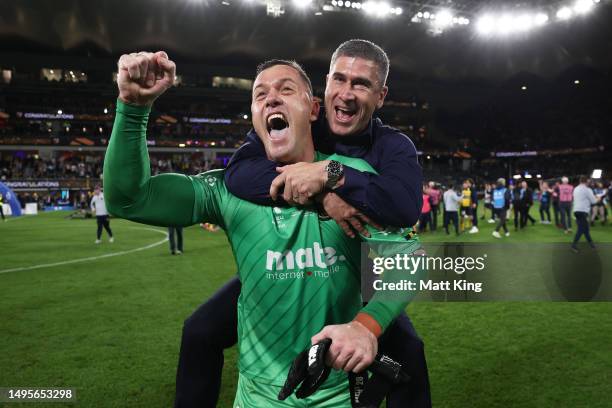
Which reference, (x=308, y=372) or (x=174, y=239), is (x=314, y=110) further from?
(x=174, y=239)

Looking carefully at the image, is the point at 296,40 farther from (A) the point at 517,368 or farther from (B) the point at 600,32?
(A) the point at 517,368

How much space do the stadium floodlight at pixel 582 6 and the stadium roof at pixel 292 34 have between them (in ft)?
3.74

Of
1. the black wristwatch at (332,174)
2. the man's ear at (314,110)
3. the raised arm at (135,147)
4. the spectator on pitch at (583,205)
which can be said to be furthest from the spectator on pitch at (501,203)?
the raised arm at (135,147)

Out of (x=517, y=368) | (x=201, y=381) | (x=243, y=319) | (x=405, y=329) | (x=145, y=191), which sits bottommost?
(x=517, y=368)

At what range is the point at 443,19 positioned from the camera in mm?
30812

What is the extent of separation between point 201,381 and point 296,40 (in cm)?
4344

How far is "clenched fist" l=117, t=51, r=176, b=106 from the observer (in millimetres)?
1533

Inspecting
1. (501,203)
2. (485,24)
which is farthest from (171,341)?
(485,24)

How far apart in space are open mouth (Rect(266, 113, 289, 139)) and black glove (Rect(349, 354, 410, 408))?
93 centimetres

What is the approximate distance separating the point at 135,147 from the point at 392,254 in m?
1.03

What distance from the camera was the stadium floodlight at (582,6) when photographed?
30.4 metres

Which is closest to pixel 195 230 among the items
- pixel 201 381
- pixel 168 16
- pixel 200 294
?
pixel 200 294

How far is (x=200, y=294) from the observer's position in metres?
9.19

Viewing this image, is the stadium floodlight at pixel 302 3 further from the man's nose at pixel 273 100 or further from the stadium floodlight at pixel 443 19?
the man's nose at pixel 273 100
